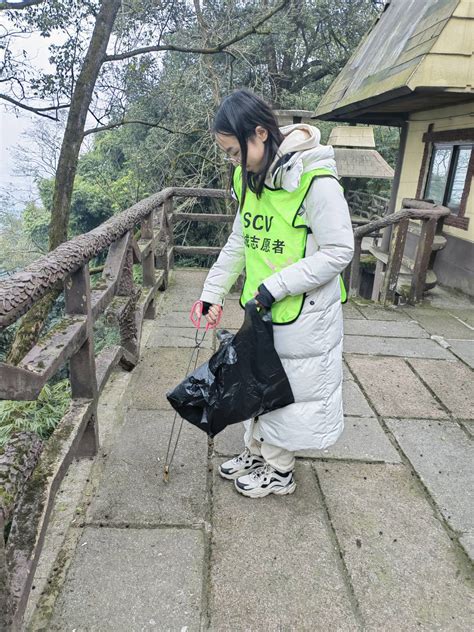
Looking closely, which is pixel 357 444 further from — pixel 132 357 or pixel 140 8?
pixel 140 8

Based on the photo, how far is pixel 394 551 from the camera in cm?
185

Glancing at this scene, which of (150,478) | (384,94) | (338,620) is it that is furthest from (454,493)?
(384,94)

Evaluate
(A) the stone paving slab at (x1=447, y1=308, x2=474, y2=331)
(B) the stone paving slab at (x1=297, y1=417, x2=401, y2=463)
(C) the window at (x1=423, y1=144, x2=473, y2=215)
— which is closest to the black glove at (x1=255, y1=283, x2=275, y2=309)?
(B) the stone paving slab at (x1=297, y1=417, x2=401, y2=463)

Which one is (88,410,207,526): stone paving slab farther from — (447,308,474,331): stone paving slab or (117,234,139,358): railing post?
(447,308,474,331): stone paving slab

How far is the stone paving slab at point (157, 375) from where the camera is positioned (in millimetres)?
2906

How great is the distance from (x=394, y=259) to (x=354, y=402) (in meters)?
2.47

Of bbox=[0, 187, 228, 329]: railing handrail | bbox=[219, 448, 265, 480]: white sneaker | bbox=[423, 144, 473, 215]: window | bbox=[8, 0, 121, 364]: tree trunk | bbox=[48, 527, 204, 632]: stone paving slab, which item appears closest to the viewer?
bbox=[0, 187, 228, 329]: railing handrail

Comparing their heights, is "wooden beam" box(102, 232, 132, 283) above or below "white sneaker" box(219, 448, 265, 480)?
above

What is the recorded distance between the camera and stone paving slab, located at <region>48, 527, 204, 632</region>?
154 centimetres

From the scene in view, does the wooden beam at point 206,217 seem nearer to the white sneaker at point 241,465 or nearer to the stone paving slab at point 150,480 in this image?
the stone paving slab at point 150,480

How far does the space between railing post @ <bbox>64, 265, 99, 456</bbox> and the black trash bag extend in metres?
0.43

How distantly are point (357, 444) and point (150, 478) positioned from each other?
3.53ft

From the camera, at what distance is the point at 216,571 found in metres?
1.73

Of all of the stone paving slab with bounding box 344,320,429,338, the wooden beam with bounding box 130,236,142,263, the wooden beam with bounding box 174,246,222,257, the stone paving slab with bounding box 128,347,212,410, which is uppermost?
the wooden beam with bounding box 130,236,142,263
